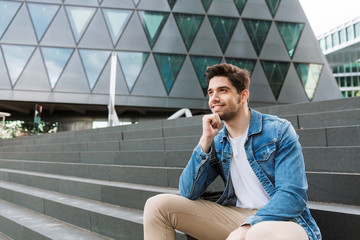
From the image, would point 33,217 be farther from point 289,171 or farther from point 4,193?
point 289,171

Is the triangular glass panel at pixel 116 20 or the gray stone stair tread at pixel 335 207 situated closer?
the gray stone stair tread at pixel 335 207

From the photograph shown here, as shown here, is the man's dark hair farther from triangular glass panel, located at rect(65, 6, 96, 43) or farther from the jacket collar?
triangular glass panel, located at rect(65, 6, 96, 43)

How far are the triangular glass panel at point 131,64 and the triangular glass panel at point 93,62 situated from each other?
0.94m

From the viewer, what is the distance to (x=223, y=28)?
54.7ft

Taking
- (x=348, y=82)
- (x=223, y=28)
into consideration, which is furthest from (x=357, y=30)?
(x=223, y=28)

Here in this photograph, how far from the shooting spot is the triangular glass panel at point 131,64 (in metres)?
15.6

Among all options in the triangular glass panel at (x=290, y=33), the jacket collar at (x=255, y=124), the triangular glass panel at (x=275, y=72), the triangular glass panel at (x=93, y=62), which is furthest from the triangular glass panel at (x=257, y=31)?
the jacket collar at (x=255, y=124)

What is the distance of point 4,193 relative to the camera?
16.4 ft

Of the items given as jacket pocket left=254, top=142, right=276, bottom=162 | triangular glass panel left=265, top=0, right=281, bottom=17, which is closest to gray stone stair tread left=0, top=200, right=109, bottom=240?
jacket pocket left=254, top=142, right=276, bottom=162

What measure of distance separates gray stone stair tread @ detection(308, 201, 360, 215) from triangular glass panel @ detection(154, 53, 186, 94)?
45.5ft

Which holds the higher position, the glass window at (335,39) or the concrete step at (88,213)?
the glass window at (335,39)

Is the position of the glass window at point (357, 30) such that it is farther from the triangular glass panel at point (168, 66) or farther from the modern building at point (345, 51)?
the triangular glass panel at point (168, 66)

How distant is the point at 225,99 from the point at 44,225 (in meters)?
2.88

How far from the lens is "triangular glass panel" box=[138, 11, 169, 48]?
53.0 ft
